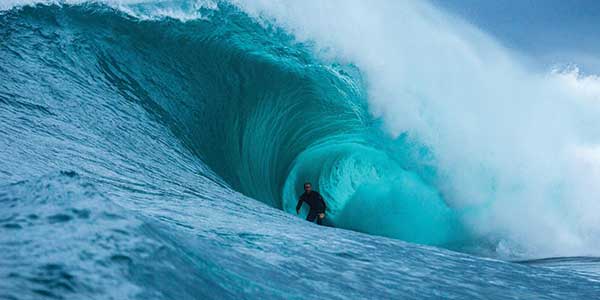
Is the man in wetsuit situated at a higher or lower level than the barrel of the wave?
lower

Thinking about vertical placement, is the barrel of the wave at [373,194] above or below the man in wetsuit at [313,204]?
above

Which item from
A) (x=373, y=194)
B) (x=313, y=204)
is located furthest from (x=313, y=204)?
(x=373, y=194)

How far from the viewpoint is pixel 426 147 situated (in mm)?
10344

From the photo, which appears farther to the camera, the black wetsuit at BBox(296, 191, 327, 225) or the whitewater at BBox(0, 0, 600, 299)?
the black wetsuit at BBox(296, 191, 327, 225)

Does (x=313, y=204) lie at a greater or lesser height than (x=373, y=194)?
lesser

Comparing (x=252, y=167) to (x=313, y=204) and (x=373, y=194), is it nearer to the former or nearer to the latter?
(x=313, y=204)

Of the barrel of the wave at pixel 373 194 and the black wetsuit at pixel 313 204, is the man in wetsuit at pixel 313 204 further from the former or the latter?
the barrel of the wave at pixel 373 194

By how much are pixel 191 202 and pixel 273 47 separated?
6.28m

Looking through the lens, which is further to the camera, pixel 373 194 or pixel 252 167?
pixel 373 194

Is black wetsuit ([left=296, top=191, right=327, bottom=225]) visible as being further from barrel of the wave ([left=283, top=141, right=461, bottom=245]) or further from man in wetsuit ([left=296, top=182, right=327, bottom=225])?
barrel of the wave ([left=283, top=141, right=461, bottom=245])

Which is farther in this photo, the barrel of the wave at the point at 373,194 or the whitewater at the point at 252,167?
the barrel of the wave at the point at 373,194

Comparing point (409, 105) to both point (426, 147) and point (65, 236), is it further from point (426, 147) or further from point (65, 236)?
point (65, 236)

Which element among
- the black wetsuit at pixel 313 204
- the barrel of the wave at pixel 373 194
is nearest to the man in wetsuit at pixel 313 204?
the black wetsuit at pixel 313 204

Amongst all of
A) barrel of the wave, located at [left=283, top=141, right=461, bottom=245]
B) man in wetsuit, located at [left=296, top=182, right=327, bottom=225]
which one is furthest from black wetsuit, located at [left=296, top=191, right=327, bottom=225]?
barrel of the wave, located at [left=283, top=141, right=461, bottom=245]
